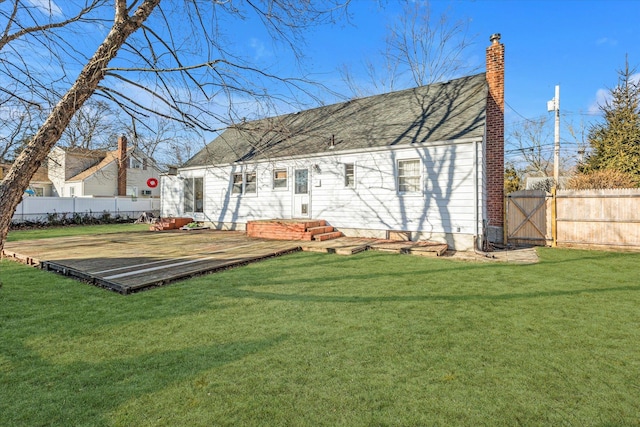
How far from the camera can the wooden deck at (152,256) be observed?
17.7 ft

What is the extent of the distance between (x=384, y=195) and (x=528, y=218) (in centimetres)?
464

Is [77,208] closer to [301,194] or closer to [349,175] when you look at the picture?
[301,194]

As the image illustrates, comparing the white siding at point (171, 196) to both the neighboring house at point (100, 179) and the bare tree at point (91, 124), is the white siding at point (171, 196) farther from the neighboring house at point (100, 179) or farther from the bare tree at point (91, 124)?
the neighboring house at point (100, 179)

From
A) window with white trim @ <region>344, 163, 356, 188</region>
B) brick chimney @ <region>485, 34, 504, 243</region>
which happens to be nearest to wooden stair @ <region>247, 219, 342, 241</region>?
window with white trim @ <region>344, 163, 356, 188</region>

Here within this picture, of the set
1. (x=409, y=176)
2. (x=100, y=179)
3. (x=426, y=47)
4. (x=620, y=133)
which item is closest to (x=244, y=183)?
(x=409, y=176)

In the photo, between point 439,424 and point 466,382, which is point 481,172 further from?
point 439,424

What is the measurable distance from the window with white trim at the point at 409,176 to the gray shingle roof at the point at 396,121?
647 millimetres

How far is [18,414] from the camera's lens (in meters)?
2.05

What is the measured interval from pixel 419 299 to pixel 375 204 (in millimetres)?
5992

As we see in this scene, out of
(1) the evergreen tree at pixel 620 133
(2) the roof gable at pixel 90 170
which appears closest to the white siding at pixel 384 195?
(1) the evergreen tree at pixel 620 133

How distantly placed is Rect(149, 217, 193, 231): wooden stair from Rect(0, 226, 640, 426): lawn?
9.13 m

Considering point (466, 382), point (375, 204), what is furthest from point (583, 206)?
point (466, 382)

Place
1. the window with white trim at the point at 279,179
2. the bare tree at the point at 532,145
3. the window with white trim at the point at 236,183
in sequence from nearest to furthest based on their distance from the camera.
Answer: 1. the window with white trim at the point at 279,179
2. the window with white trim at the point at 236,183
3. the bare tree at the point at 532,145

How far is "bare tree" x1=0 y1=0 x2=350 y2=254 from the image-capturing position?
3.95 meters
